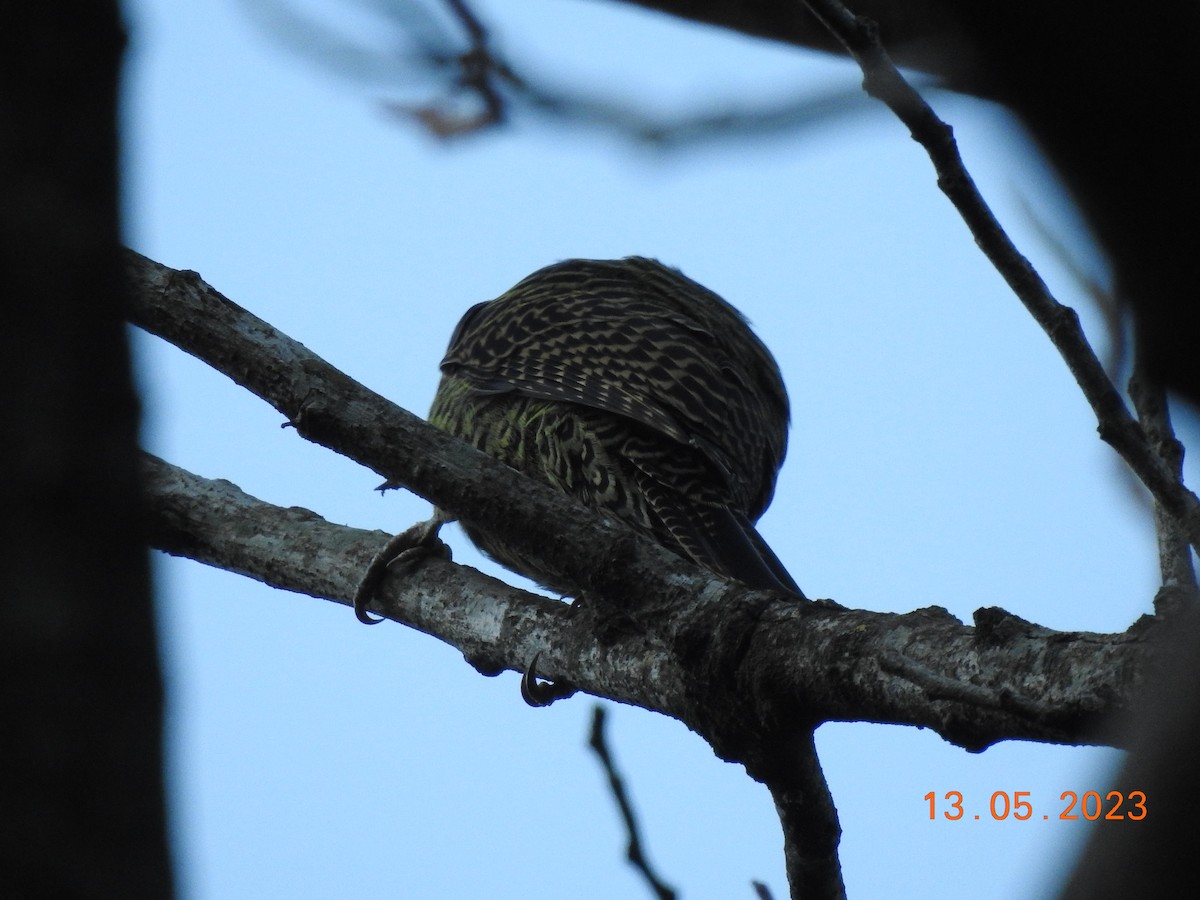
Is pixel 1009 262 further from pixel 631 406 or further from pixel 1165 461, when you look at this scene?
pixel 631 406

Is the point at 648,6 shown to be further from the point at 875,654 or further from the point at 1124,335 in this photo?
the point at 875,654

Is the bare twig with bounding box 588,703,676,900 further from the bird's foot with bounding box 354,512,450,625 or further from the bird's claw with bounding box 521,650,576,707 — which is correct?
the bird's foot with bounding box 354,512,450,625

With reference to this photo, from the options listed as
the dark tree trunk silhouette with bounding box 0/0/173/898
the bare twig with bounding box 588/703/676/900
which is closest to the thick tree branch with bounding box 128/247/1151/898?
the bare twig with bounding box 588/703/676/900

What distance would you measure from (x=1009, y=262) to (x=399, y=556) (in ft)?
6.31

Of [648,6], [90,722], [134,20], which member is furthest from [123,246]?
[648,6]

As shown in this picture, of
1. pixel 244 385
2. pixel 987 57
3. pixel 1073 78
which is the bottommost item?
pixel 1073 78

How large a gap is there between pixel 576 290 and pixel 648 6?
13.0 ft

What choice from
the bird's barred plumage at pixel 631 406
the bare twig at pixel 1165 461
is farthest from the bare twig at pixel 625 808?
the bird's barred plumage at pixel 631 406

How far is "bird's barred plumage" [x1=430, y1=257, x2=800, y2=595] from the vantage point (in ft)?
14.5

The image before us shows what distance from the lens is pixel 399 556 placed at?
3.55m

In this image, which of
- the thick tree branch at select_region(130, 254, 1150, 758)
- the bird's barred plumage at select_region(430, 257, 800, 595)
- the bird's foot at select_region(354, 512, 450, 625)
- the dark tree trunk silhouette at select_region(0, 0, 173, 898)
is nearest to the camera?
the dark tree trunk silhouette at select_region(0, 0, 173, 898)

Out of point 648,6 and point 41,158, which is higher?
point 648,6

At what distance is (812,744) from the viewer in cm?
259

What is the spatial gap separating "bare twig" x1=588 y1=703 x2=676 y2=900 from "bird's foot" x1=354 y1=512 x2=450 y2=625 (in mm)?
1100
